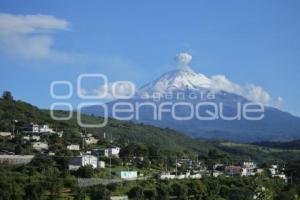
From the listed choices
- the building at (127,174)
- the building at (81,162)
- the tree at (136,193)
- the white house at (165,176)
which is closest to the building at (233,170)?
the white house at (165,176)

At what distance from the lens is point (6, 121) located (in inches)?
1854

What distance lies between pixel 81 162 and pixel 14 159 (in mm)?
3699

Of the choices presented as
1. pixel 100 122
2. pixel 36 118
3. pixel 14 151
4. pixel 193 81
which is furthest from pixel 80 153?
pixel 193 81

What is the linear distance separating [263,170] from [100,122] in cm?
2675

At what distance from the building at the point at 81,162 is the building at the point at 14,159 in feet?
7.26

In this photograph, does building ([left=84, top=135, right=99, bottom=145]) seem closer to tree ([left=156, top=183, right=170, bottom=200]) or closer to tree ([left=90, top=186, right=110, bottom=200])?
tree ([left=156, top=183, right=170, bottom=200])

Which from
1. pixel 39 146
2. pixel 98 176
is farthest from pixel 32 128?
pixel 98 176

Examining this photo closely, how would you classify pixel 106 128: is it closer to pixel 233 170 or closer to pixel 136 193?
pixel 233 170

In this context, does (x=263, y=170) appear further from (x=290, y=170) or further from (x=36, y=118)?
(x=36, y=118)

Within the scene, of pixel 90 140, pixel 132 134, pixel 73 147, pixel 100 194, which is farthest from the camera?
pixel 132 134

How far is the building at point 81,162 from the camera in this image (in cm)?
3675

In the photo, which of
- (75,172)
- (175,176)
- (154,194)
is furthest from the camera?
(175,176)

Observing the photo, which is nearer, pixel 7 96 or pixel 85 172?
pixel 85 172

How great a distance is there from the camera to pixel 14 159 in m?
35.9
